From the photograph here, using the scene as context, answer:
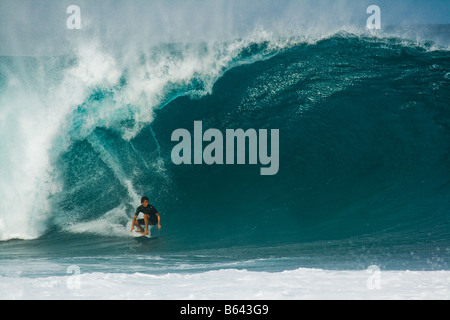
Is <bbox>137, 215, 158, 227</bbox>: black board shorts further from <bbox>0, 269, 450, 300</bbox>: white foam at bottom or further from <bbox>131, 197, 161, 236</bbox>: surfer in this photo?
<bbox>0, 269, 450, 300</bbox>: white foam at bottom

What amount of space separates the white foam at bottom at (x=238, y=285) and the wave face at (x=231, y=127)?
238 cm

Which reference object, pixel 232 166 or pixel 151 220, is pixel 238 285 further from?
pixel 232 166

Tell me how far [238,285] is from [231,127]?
520cm

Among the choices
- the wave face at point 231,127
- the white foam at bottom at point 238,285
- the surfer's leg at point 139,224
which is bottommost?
the white foam at bottom at point 238,285

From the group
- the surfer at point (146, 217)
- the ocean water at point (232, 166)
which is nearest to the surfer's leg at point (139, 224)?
the surfer at point (146, 217)

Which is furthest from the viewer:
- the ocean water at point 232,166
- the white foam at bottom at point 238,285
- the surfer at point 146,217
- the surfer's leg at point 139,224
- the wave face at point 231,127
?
the wave face at point 231,127

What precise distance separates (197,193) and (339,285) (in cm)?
461

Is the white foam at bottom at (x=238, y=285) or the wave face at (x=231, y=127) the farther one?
the wave face at (x=231, y=127)

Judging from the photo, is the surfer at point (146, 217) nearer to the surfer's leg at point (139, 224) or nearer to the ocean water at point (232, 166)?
the surfer's leg at point (139, 224)

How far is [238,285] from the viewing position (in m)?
3.85

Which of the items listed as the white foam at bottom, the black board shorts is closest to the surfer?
the black board shorts

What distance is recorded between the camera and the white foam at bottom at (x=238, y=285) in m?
3.50

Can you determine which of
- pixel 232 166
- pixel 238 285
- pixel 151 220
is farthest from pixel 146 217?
pixel 238 285

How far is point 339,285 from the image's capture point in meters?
3.77
